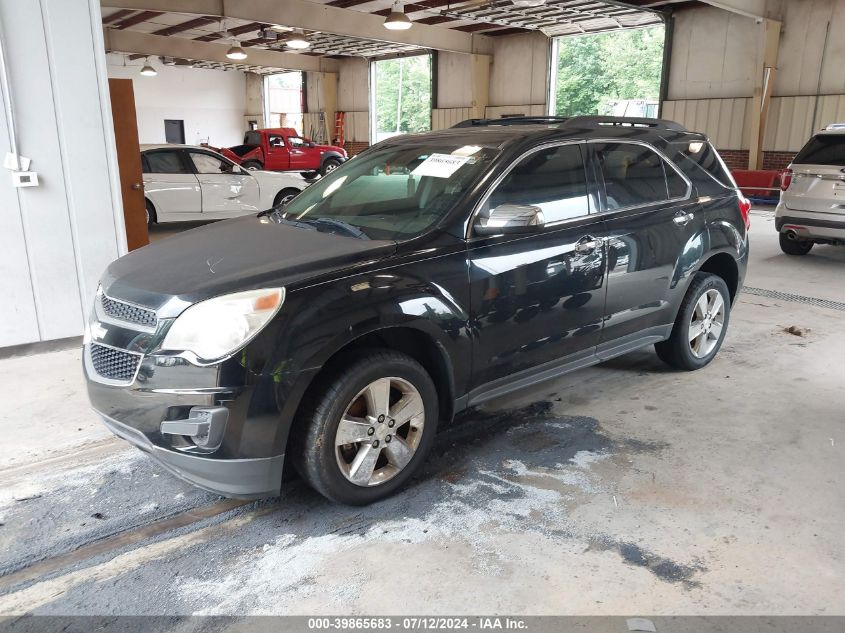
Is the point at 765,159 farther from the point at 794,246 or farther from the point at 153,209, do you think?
the point at 153,209

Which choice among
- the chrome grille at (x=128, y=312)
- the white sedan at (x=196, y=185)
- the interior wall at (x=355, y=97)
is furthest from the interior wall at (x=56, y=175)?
the interior wall at (x=355, y=97)

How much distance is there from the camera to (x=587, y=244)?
3.62 meters

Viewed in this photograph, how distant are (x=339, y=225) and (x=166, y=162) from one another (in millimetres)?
8103

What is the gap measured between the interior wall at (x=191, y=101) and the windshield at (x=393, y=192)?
27.4m

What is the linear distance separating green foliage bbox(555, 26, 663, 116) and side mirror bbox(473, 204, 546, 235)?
2255 cm

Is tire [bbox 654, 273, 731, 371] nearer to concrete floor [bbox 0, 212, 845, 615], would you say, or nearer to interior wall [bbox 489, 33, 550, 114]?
concrete floor [bbox 0, 212, 845, 615]

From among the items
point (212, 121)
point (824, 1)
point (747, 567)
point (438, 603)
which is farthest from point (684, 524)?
point (212, 121)

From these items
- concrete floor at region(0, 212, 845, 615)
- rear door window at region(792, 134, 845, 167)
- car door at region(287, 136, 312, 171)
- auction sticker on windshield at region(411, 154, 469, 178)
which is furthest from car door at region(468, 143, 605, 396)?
car door at region(287, 136, 312, 171)

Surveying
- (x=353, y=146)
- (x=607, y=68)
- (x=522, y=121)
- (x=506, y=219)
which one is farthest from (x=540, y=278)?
(x=353, y=146)

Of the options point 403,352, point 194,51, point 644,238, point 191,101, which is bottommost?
point 403,352

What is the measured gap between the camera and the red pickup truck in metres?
19.8

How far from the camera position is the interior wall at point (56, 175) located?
4.81m

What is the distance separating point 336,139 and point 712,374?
25590mm

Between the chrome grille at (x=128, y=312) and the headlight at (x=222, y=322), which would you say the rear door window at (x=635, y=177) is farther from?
the chrome grille at (x=128, y=312)
